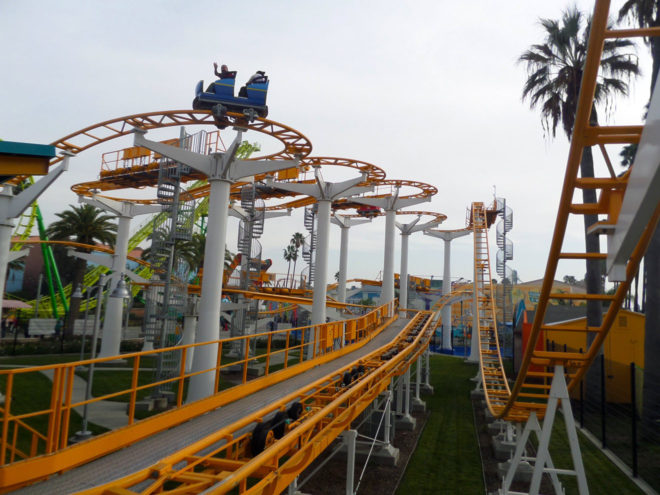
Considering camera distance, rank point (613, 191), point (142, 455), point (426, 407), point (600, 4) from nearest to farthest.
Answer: point (600, 4)
point (613, 191)
point (142, 455)
point (426, 407)

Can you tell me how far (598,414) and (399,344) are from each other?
8.42 m

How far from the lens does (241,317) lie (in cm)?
2884

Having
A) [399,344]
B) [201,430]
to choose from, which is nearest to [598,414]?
[399,344]

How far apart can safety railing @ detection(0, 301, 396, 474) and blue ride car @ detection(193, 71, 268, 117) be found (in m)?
7.38

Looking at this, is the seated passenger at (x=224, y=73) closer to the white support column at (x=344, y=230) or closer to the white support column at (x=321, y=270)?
the white support column at (x=321, y=270)

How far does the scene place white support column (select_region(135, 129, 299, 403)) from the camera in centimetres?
1616

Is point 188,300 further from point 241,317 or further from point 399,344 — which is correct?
point 399,344

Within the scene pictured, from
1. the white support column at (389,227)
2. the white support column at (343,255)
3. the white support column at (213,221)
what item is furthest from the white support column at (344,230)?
the white support column at (213,221)

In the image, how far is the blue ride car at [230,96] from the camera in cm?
1580

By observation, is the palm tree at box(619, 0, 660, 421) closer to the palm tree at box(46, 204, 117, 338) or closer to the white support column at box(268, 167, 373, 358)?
the white support column at box(268, 167, 373, 358)

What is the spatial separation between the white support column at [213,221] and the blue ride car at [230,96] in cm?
91

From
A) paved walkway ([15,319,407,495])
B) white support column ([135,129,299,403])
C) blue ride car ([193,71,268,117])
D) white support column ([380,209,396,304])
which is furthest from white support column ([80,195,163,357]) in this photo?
paved walkway ([15,319,407,495])

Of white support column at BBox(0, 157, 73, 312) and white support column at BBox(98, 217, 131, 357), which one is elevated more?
white support column at BBox(0, 157, 73, 312)

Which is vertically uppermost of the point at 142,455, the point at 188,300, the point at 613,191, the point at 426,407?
the point at 613,191
